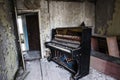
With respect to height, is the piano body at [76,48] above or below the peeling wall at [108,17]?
below

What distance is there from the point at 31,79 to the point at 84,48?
1583 millimetres

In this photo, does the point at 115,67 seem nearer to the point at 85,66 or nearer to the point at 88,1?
the point at 85,66

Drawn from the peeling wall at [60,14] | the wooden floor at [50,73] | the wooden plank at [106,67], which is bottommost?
the wooden floor at [50,73]

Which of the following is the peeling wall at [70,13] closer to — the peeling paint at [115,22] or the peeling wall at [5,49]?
the peeling paint at [115,22]

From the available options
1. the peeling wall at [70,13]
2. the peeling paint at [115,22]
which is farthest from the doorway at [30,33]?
the peeling paint at [115,22]

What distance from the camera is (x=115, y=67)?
2.70 metres

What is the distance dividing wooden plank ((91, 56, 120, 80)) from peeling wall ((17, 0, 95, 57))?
1809 mm

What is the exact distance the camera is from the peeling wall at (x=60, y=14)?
405cm

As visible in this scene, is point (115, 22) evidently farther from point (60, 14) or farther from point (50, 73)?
point (50, 73)

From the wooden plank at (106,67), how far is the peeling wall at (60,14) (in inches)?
71.2

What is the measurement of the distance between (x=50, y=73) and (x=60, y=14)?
2.21 meters

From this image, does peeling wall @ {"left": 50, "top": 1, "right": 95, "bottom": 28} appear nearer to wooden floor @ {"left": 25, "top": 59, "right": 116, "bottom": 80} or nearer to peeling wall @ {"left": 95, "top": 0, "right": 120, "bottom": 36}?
peeling wall @ {"left": 95, "top": 0, "right": 120, "bottom": 36}

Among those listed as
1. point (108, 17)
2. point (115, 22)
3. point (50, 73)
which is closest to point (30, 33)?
point (50, 73)

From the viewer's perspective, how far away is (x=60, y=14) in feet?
13.9
